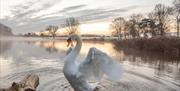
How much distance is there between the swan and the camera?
920 centimetres

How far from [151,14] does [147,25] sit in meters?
7.88

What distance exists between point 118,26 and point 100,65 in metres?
86.5

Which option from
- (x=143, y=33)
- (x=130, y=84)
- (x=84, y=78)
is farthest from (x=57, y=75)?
(x=143, y=33)

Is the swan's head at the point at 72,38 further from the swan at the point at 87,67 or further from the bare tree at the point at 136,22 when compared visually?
the bare tree at the point at 136,22

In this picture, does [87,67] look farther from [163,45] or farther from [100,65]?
[163,45]

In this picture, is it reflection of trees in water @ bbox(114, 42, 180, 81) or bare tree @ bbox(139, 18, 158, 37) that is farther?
bare tree @ bbox(139, 18, 158, 37)

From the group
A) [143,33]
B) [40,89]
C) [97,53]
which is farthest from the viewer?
[143,33]

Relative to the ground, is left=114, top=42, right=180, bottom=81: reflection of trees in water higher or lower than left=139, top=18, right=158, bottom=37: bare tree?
lower

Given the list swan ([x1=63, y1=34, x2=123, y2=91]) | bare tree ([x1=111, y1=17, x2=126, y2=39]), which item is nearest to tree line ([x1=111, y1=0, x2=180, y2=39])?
bare tree ([x1=111, y1=17, x2=126, y2=39])

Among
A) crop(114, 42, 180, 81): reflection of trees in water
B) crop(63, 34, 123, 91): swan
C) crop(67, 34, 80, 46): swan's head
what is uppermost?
crop(67, 34, 80, 46): swan's head

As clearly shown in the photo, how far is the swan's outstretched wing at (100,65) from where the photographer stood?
9109 millimetres

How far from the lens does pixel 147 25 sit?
7556 centimetres

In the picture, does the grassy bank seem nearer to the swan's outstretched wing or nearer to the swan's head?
the swan's outstretched wing

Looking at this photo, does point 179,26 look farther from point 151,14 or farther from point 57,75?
point 57,75
